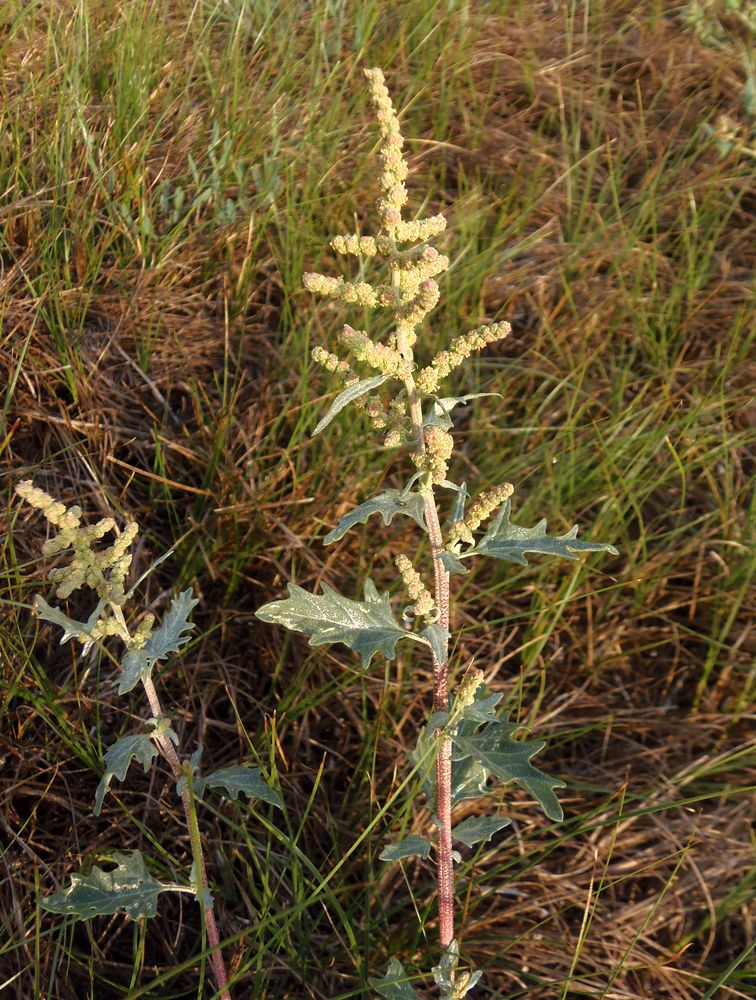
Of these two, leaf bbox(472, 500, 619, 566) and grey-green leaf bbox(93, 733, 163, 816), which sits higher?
leaf bbox(472, 500, 619, 566)

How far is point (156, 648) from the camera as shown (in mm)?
1714

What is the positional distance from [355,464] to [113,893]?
1.32 m

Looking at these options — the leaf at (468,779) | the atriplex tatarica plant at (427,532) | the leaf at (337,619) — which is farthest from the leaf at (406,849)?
the leaf at (337,619)

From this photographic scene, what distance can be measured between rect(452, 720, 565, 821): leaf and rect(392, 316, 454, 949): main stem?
5cm

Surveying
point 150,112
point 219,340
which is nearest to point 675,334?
point 219,340

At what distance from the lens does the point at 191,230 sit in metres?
3.03

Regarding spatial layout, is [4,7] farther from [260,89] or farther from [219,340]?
[219,340]

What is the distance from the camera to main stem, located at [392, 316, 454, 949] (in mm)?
1667

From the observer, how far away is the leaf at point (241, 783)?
1.73 meters

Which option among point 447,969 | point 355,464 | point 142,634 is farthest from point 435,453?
point 355,464

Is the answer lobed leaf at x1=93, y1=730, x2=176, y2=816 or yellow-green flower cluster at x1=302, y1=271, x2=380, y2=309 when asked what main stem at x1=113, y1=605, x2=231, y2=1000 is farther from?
yellow-green flower cluster at x1=302, y1=271, x2=380, y2=309

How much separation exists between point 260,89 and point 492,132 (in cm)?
84

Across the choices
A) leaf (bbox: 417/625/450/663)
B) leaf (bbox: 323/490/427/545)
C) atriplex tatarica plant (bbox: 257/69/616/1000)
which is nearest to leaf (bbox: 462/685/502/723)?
atriplex tatarica plant (bbox: 257/69/616/1000)

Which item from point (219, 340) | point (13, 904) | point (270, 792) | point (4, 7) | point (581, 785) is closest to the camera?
point (270, 792)
